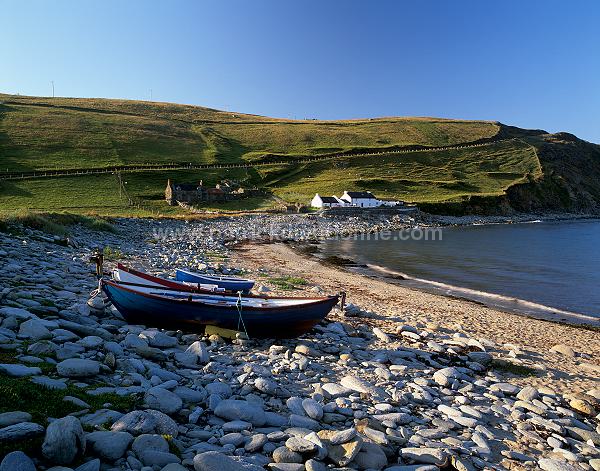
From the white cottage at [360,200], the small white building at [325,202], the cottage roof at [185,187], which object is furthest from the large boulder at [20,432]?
the white cottage at [360,200]

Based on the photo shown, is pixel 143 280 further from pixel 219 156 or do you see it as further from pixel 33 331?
pixel 219 156

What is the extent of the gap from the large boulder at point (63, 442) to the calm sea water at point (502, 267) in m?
24.4

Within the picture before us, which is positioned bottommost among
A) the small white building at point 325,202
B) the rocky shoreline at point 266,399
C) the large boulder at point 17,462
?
the rocky shoreline at point 266,399

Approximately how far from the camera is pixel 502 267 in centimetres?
3916

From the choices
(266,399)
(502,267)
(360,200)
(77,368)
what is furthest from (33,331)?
(360,200)

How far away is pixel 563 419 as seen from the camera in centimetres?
988

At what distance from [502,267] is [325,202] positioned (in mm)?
54057

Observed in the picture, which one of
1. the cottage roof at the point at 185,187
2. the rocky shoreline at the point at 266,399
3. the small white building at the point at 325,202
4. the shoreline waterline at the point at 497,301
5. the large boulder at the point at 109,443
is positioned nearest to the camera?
the large boulder at the point at 109,443

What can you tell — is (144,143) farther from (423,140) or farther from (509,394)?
(509,394)

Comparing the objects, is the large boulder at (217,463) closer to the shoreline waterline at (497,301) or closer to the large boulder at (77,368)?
the large boulder at (77,368)

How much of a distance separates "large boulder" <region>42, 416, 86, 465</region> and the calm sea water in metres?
24.4

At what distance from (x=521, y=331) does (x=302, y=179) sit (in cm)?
10391

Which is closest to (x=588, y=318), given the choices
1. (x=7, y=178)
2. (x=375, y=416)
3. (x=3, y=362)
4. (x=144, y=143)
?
(x=375, y=416)

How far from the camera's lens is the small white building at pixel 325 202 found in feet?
295
